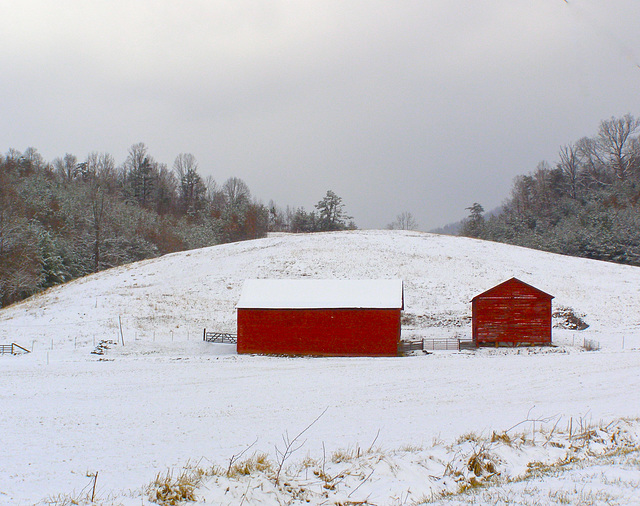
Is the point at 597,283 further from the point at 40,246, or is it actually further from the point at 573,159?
the point at 573,159

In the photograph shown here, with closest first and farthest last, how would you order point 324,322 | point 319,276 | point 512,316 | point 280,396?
point 280,396, point 324,322, point 512,316, point 319,276

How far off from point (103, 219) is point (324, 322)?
166 feet

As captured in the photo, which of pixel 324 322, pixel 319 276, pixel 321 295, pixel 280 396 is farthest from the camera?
pixel 319 276

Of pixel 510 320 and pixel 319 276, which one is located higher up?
pixel 319 276

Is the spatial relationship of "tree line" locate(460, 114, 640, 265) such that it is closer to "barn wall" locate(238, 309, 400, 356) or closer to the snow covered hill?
the snow covered hill

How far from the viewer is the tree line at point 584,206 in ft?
228

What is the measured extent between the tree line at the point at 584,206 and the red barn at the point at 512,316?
39602 millimetres

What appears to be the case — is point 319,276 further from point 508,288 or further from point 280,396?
point 280,396

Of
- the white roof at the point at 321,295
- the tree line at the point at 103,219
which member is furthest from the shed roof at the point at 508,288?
the tree line at the point at 103,219

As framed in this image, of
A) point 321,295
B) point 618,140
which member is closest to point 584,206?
point 618,140

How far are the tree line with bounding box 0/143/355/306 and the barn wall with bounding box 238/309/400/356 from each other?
80.4ft

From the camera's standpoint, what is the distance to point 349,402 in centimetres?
1878

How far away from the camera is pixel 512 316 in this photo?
113 ft

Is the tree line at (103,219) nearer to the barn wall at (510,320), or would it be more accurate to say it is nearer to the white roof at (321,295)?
the white roof at (321,295)
